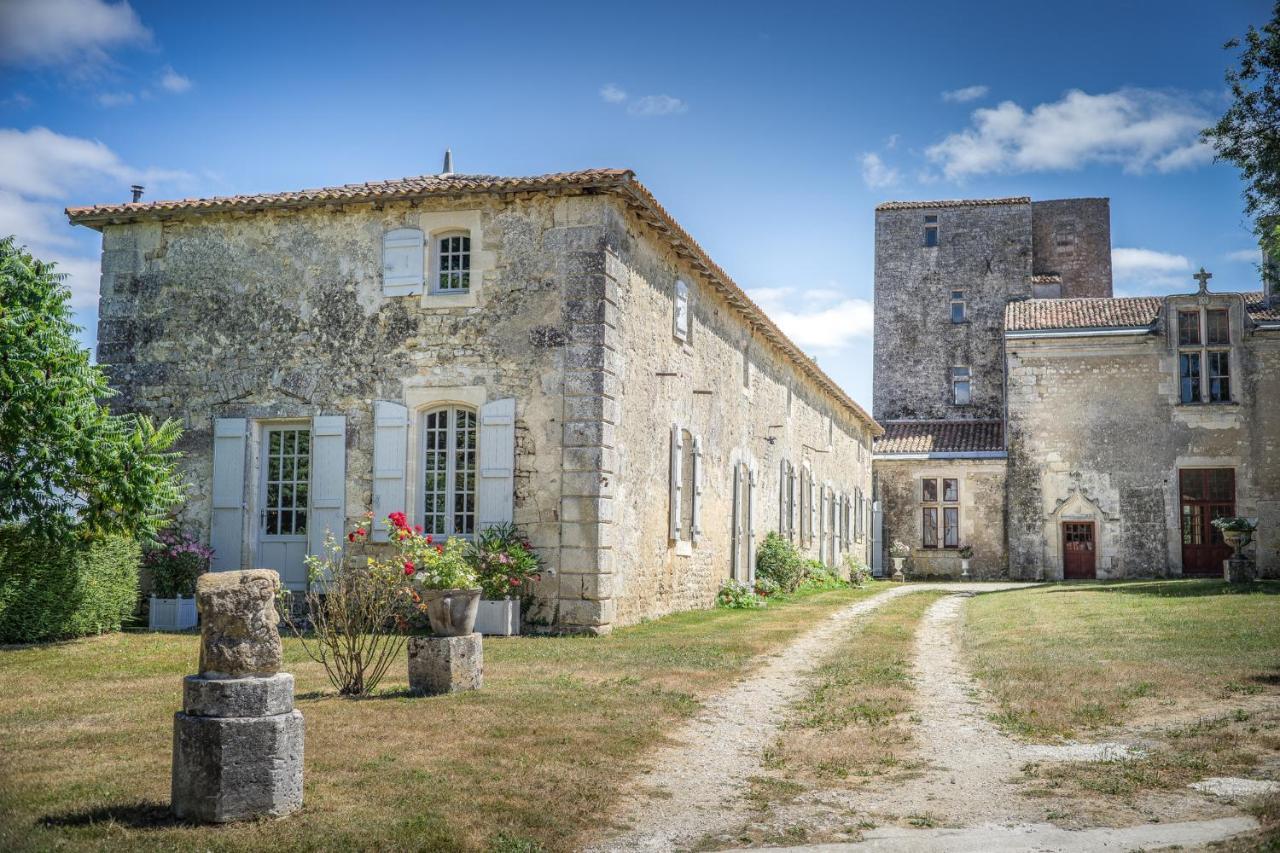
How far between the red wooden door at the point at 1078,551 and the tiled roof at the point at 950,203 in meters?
13.1

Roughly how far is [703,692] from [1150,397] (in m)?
22.0

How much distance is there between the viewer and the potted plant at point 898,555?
1155 inches

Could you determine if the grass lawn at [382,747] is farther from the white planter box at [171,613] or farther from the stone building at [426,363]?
the stone building at [426,363]

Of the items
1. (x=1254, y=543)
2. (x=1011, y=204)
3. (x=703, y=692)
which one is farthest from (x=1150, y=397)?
(x=703, y=692)

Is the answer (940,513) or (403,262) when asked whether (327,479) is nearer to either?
(403,262)

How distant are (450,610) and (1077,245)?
33.9m

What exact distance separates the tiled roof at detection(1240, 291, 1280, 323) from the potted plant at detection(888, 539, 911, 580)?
1033 centimetres

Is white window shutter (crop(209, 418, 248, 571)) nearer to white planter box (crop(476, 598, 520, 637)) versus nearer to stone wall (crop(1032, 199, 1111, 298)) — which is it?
white planter box (crop(476, 598, 520, 637))

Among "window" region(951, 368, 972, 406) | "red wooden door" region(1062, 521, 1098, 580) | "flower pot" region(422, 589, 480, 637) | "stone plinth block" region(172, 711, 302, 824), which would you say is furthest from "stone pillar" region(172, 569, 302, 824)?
"window" region(951, 368, 972, 406)

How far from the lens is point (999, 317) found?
116ft

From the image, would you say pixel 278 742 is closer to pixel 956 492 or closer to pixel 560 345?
pixel 560 345

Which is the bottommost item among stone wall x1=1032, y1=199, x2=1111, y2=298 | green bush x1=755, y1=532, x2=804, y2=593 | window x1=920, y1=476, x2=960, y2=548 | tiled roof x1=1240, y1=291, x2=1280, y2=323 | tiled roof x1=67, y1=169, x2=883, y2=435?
green bush x1=755, y1=532, x2=804, y2=593

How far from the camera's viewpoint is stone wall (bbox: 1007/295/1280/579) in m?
25.8

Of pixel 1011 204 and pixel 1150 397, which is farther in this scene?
pixel 1011 204
